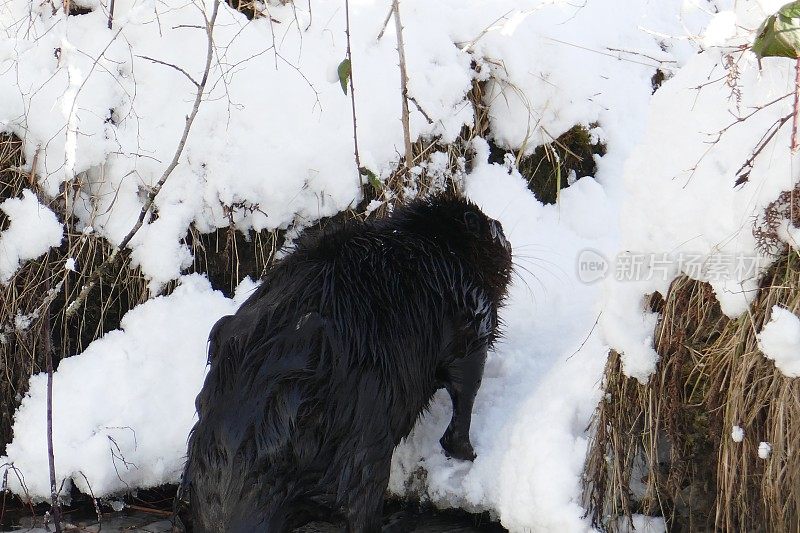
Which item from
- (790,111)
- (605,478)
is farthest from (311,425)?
(790,111)

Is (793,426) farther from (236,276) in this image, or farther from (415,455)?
(236,276)

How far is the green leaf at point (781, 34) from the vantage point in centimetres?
204

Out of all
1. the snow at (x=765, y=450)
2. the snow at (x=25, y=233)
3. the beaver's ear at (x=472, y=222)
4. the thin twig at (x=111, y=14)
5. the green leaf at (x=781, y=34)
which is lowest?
the snow at (x=765, y=450)

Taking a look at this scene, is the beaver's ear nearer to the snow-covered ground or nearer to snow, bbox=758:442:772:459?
the snow-covered ground

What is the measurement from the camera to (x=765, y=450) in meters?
2.29

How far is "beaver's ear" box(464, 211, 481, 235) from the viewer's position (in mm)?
3170

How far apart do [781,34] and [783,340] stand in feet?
2.54

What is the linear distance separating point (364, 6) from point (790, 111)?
2.34m

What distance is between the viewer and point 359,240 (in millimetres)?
2918

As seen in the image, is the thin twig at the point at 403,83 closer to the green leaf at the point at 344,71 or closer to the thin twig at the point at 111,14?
the green leaf at the point at 344,71

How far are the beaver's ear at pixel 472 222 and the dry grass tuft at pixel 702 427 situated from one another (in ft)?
2.55

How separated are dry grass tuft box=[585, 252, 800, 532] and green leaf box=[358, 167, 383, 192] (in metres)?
1.37

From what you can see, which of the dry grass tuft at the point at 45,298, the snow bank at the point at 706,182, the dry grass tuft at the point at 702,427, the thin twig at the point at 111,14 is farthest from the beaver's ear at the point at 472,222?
the thin twig at the point at 111,14

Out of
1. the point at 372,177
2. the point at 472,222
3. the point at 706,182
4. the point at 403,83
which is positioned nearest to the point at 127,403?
the point at 372,177
